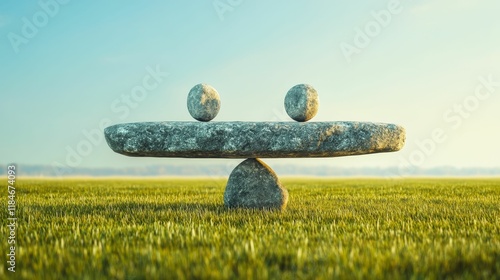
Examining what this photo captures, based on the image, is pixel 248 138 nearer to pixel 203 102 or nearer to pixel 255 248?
pixel 203 102

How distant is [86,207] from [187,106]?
2.60m

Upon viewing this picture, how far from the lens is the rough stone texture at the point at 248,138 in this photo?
7.34m

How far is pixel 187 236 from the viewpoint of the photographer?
194 inches

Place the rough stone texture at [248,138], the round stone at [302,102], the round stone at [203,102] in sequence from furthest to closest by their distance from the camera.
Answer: the round stone at [203,102] < the round stone at [302,102] < the rough stone texture at [248,138]

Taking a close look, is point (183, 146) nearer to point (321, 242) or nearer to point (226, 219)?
point (226, 219)

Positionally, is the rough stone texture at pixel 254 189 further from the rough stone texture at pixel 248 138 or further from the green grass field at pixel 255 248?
the green grass field at pixel 255 248

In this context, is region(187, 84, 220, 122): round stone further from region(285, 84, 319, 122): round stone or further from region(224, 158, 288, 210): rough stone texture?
region(285, 84, 319, 122): round stone

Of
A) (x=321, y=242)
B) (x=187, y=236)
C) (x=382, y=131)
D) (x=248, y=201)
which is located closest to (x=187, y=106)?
(x=248, y=201)

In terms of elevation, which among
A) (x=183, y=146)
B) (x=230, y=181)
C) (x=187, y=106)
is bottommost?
(x=230, y=181)

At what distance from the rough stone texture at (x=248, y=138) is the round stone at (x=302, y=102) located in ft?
1.57

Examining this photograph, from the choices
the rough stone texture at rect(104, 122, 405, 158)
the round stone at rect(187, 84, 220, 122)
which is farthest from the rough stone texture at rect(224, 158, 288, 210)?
the round stone at rect(187, 84, 220, 122)

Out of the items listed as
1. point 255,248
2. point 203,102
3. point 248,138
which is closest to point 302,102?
point 248,138

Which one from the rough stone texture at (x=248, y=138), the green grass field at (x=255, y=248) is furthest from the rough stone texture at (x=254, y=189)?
the green grass field at (x=255, y=248)

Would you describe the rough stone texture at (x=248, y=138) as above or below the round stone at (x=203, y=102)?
below
